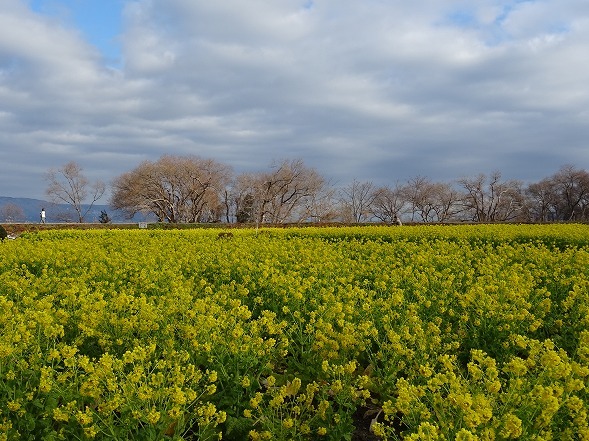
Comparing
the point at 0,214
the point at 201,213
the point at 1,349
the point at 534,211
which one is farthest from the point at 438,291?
the point at 0,214

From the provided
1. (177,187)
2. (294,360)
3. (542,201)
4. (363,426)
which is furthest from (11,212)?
(363,426)

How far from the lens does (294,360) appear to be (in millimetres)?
3812

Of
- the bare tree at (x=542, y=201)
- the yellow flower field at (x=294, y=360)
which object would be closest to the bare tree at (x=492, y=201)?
the bare tree at (x=542, y=201)

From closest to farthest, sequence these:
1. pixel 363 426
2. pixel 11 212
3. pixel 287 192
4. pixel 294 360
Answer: pixel 363 426 → pixel 294 360 → pixel 287 192 → pixel 11 212

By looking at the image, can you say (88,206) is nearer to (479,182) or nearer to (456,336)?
(479,182)

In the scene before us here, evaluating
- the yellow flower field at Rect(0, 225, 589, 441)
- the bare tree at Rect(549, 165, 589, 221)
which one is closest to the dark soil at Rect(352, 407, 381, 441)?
the yellow flower field at Rect(0, 225, 589, 441)

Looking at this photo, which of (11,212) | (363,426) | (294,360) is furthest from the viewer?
(11,212)

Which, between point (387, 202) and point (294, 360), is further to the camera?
point (387, 202)

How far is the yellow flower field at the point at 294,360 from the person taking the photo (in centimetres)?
262

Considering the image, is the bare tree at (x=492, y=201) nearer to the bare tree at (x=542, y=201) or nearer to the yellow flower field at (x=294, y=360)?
the bare tree at (x=542, y=201)

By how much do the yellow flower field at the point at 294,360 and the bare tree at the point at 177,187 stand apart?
48.4 m

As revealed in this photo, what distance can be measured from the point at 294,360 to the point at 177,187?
172ft

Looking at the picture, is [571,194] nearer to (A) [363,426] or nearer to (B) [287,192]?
(B) [287,192]

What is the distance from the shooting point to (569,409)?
2.62m
